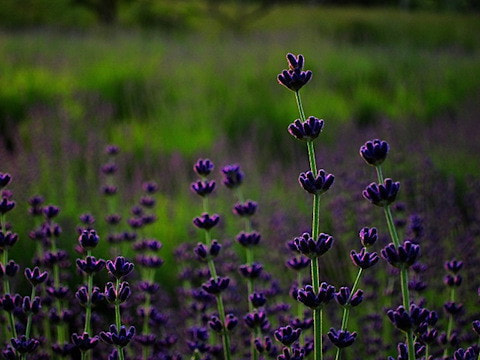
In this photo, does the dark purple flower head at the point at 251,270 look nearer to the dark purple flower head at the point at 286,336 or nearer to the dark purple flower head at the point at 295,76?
the dark purple flower head at the point at 286,336

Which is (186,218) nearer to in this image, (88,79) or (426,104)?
(88,79)

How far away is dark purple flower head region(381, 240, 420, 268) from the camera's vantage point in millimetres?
864

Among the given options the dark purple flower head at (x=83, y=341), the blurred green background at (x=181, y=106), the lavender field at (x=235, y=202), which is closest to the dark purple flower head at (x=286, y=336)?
the lavender field at (x=235, y=202)

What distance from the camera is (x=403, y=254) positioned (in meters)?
0.87

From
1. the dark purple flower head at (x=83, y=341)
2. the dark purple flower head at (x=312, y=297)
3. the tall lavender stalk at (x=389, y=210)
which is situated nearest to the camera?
the tall lavender stalk at (x=389, y=210)

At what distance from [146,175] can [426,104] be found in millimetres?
3376

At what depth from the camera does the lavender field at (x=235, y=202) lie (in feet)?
3.82

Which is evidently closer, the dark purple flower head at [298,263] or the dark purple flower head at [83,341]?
the dark purple flower head at [83,341]

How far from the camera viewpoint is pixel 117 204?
3.08 metres

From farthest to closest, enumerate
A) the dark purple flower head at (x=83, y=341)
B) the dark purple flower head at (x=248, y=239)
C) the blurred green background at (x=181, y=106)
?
the blurred green background at (x=181, y=106) < the dark purple flower head at (x=248, y=239) < the dark purple flower head at (x=83, y=341)

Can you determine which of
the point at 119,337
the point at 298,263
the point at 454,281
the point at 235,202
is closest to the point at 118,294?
the point at 119,337

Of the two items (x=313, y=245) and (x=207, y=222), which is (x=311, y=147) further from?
(x=207, y=222)

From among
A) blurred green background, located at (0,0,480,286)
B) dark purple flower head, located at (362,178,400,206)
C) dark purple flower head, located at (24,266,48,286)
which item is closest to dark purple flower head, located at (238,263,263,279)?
dark purple flower head, located at (24,266,48,286)

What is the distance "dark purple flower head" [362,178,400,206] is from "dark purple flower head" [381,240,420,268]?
0.23 feet
